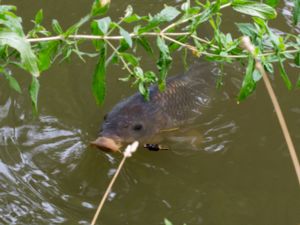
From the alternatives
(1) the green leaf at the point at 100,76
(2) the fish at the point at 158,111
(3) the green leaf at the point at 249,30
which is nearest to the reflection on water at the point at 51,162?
(2) the fish at the point at 158,111

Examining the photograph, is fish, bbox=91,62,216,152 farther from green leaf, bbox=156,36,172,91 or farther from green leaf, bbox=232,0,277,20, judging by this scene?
green leaf, bbox=232,0,277,20

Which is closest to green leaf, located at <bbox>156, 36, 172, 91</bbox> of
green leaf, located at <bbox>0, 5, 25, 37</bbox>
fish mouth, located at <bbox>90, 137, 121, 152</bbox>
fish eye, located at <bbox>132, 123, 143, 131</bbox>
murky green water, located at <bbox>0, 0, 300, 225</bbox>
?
green leaf, located at <bbox>0, 5, 25, 37</bbox>

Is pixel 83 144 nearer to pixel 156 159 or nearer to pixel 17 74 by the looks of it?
pixel 156 159

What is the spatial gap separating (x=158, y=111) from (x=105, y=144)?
2.18ft

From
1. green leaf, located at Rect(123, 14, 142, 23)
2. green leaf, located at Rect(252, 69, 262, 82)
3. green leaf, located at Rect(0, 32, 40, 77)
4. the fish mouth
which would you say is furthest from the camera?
the fish mouth

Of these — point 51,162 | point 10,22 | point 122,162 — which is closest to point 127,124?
point 51,162

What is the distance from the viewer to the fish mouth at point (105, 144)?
362 centimetres

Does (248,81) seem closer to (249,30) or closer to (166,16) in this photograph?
(249,30)

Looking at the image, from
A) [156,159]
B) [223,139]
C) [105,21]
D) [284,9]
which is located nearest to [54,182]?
[156,159]

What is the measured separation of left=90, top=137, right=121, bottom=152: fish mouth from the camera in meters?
3.62

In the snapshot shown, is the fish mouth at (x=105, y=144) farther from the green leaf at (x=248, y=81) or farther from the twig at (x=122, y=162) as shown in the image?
the twig at (x=122, y=162)

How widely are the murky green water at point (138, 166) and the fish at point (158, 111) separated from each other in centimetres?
→ 12

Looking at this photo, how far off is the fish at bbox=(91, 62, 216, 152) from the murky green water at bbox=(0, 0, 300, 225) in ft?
0.41

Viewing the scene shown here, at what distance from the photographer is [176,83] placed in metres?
4.32
